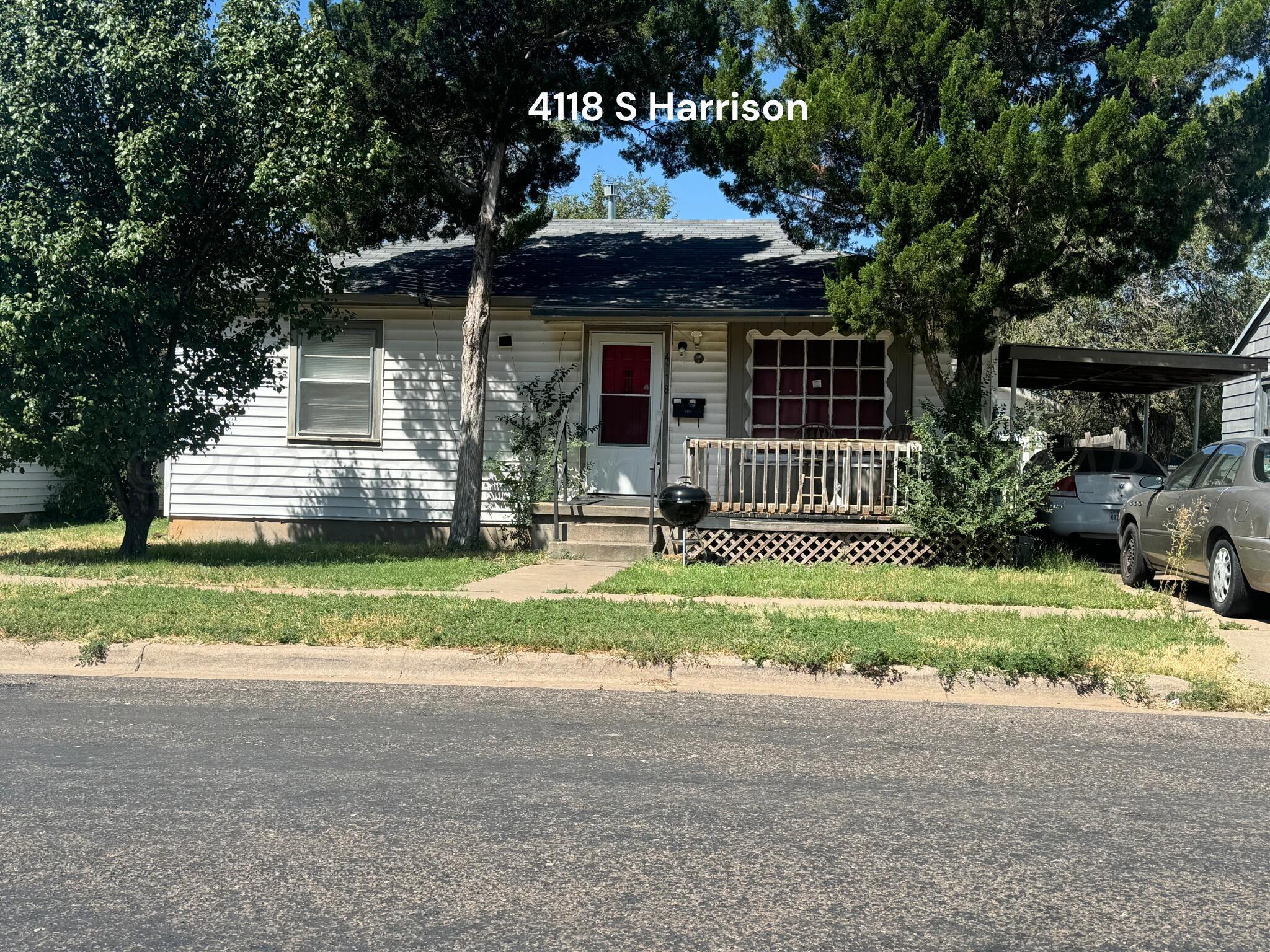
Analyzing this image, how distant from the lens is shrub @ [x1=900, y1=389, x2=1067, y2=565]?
39.2ft

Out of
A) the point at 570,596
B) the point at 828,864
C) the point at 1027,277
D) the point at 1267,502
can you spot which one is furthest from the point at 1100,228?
the point at 828,864

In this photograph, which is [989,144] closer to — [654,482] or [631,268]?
[654,482]

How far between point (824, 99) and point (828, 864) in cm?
939

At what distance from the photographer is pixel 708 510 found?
12570 millimetres

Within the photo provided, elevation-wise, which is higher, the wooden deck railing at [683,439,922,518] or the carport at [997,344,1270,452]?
the carport at [997,344,1270,452]

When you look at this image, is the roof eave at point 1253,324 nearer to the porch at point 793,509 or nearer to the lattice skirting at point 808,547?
the porch at point 793,509

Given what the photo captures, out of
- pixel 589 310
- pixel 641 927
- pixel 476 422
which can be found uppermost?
pixel 589 310

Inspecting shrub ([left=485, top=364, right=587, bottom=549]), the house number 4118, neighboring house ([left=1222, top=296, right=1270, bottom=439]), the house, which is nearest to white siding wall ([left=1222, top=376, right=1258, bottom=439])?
neighboring house ([left=1222, top=296, right=1270, bottom=439])

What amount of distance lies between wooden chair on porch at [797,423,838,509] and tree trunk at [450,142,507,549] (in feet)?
12.7

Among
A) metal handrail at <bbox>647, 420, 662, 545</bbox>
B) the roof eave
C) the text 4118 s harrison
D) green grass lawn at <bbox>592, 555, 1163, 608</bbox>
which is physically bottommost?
green grass lawn at <bbox>592, 555, 1163, 608</bbox>

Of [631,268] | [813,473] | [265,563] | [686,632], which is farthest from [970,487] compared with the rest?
[265,563]

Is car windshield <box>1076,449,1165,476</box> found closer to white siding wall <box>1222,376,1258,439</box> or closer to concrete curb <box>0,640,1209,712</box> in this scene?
white siding wall <box>1222,376,1258,439</box>

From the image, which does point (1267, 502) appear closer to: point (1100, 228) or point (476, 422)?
point (1100, 228)

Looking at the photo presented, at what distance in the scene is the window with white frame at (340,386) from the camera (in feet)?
50.2
